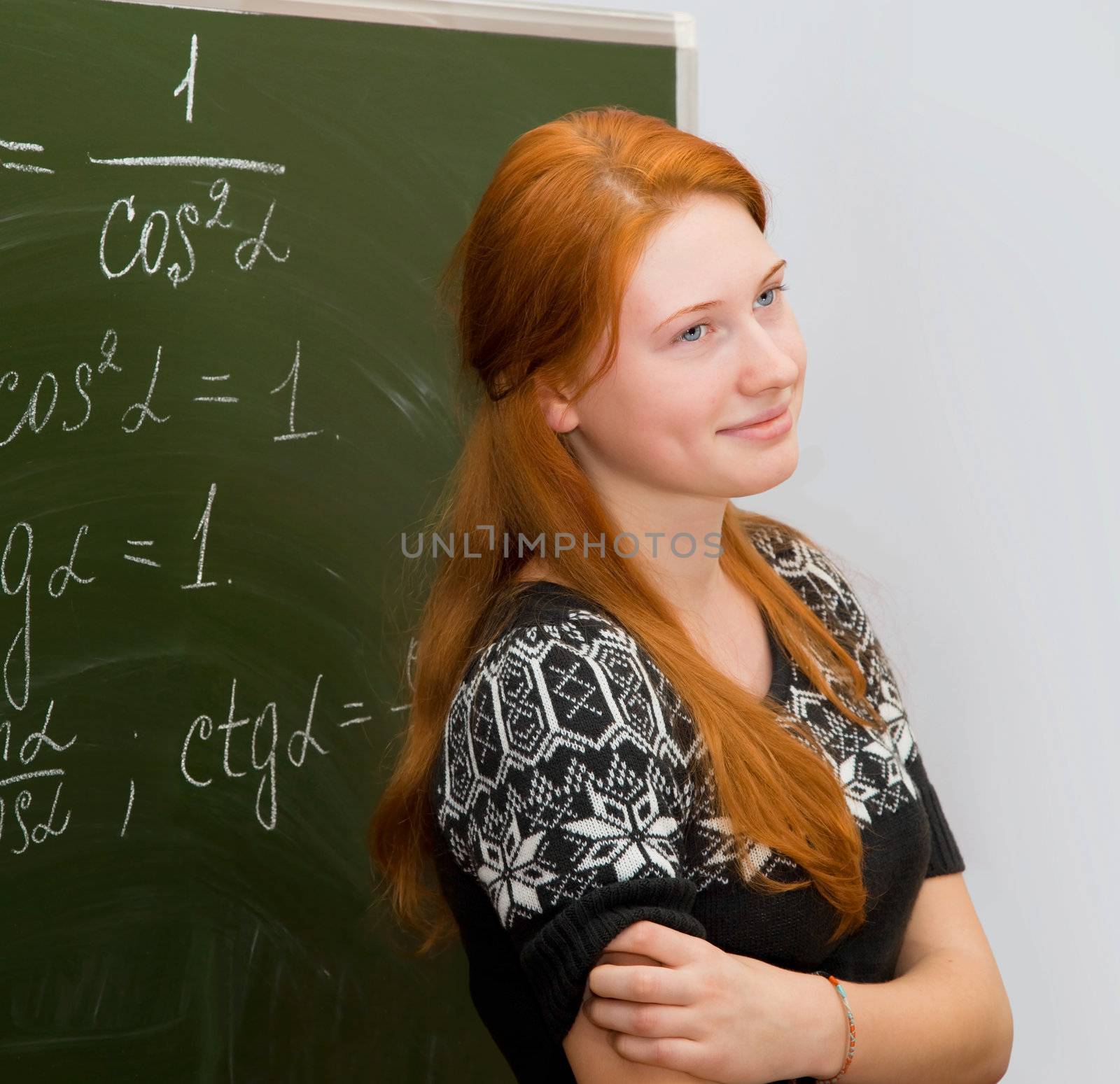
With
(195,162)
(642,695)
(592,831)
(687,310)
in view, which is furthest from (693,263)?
(195,162)

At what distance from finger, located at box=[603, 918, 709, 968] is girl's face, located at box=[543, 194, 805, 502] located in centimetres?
41

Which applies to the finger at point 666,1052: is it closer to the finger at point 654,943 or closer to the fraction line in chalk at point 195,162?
the finger at point 654,943

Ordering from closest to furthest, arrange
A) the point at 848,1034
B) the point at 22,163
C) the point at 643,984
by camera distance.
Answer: the point at 643,984, the point at 848,1034, the point at 22,163

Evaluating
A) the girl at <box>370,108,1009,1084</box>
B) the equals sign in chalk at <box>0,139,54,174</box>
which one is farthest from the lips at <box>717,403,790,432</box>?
the equals sign in chalk at <box>0,139,54,174</box>

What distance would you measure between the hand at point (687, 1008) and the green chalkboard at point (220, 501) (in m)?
0.75

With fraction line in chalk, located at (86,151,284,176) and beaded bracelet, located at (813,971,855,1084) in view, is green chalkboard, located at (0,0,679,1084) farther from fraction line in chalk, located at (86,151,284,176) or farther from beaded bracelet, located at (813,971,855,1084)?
beaded bracelet, located at (813,971,855,1084)

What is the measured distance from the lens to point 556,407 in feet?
3.64

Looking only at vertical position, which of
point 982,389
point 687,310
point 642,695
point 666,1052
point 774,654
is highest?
point 982,389

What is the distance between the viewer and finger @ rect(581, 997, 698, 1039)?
84cm

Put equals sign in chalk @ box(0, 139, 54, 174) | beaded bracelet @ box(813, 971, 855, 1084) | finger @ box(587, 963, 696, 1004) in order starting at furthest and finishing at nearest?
1. equals sign in chalk @ box(0, 139, 54, 174)
2. beaded bracelet @ box(813, 971, 855, 1084)
3. finger @ box(587, 963, 696, 1004)

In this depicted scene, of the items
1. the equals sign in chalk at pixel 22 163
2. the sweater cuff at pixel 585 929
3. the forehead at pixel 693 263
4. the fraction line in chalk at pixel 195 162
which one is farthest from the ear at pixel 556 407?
the equals sign in chalk at pixel 22 163

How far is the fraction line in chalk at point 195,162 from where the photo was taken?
139 cm

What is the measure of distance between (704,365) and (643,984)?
1.68 feet

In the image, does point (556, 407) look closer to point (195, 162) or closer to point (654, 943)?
point (654, 943)
